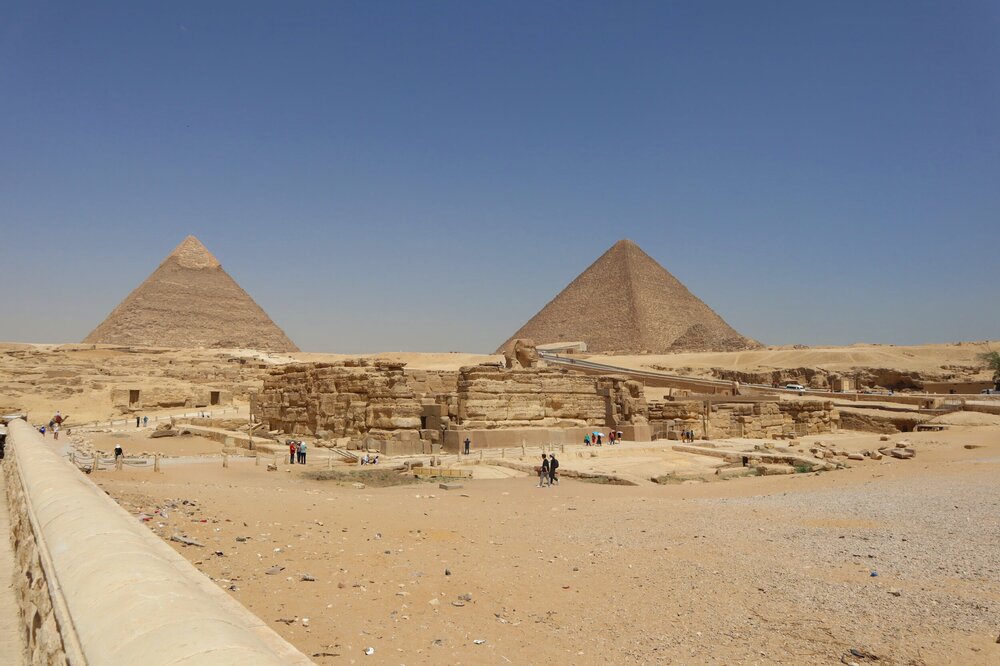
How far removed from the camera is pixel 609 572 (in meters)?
4.77

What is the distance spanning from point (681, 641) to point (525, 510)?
4.15 meters

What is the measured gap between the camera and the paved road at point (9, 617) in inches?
112

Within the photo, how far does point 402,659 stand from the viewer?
3.33 meters

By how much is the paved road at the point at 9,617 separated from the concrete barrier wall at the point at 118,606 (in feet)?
0.37

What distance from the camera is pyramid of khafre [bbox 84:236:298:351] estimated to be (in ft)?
223

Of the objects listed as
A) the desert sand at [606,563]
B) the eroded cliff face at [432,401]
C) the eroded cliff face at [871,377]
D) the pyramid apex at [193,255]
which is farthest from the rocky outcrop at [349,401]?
the pyramid apex at [193,255]

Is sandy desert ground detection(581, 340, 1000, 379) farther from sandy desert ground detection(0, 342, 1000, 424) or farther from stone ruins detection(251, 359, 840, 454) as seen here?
stone ruins detection(251, 359, 840, 454)

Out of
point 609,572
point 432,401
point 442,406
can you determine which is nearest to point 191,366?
point 432,401

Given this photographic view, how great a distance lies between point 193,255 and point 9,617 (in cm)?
8061

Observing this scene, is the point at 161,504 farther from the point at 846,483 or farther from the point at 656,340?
the point at 656,340

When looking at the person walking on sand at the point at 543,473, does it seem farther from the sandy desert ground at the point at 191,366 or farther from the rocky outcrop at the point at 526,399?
the sandy desert ground at the point at 191,366

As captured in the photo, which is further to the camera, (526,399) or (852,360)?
(852,360)

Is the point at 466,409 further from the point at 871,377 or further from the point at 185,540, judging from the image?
the point at 871,377

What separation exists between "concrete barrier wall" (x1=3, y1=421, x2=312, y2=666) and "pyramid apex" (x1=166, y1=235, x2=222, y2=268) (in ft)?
261
